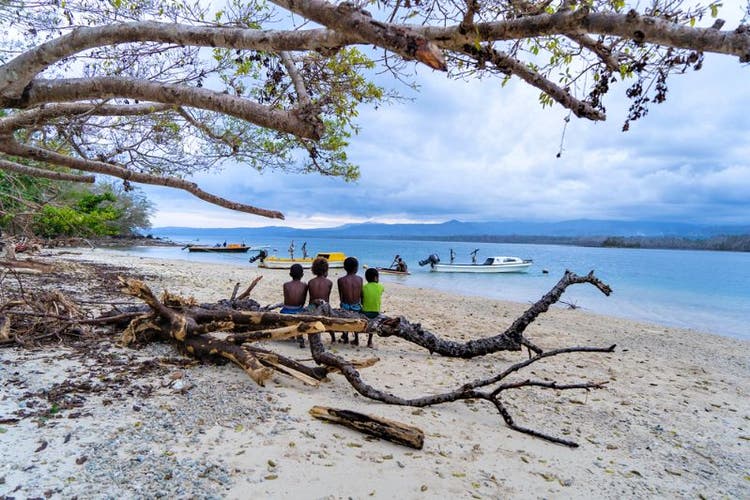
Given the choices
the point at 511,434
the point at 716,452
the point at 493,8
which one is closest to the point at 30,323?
the point at 511,434

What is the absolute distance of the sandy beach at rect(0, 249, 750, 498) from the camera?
2725mm

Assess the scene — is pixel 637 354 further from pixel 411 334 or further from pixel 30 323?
pixel 30 323

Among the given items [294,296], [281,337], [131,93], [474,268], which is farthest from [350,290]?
[474,268]

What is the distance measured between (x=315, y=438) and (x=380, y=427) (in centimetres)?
53

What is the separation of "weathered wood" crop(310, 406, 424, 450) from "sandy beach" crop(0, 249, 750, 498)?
0.26ft

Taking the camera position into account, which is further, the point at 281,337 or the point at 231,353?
the point at 281,337

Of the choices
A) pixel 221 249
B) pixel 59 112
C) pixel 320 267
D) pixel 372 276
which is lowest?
pixel 221 249

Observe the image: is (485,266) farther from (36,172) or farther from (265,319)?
(36,172)

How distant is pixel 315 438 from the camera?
11.0 ft

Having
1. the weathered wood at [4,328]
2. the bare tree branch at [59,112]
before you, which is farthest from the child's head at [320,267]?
the weathered wood at [4,328]

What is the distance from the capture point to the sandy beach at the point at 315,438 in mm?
2725

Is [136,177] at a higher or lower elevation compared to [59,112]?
lower

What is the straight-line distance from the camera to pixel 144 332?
5.32m

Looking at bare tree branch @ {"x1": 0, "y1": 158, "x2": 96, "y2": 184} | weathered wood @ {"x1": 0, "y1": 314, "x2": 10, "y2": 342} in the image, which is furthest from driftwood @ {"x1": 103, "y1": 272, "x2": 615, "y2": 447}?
→ bare tree branch @ {"x1": 0, "y1": 158, "x2": 96, "y2": 184}
